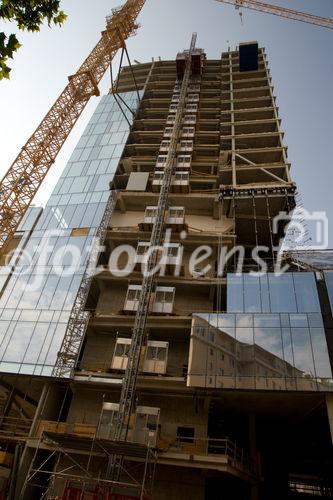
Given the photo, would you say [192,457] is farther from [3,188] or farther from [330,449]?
[3,188]

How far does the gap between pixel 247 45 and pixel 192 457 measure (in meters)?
61.1

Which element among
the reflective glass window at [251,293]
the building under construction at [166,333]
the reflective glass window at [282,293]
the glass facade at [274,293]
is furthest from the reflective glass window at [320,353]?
the reflective glass window at [251,293]

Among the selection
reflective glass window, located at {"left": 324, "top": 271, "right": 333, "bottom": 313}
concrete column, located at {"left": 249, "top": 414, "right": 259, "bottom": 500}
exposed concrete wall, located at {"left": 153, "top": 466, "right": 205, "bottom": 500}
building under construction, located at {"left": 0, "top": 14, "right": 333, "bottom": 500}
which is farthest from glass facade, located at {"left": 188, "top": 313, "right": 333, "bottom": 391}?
exposed concrete wall, located at {"left": 153, "top": 466, "right": 205, "bottom": 500}

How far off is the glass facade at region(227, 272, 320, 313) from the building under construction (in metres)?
0.14

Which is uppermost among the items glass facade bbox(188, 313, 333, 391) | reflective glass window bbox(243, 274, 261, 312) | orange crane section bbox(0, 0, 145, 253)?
orange crane section bbox(0, 0, 145, 253)

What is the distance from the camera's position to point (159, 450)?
23875 mm

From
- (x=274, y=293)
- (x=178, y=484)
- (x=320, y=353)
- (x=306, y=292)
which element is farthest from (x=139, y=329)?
(x=306, y=292)

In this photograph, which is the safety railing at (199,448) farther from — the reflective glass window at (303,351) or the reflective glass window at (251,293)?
the reflective glass window at (251,293)

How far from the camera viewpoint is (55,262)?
3703cm

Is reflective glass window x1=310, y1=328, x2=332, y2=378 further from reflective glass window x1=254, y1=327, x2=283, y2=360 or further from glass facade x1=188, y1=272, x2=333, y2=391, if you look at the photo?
reflective glass window x1=254, y1=327, x2=283, y2=360

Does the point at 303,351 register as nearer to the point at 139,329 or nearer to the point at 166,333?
the point at 166,333

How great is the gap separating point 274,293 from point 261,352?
5.57m

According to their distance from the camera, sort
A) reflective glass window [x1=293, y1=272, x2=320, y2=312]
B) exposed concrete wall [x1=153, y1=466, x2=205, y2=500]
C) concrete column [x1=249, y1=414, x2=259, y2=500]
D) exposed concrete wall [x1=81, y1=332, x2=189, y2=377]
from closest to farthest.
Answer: exposed concrete wall [x1=153, y1=466, x2=205, y2=500] < concrete column [x1=249, y1=414, x2=259, y2=500] < reflective glass window [x1=293, y1=272, x2=320, y2=312] < exposed concrete wall [x1=81, y1=332, x2=189, y2=377]

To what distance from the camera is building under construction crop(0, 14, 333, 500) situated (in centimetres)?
2545
